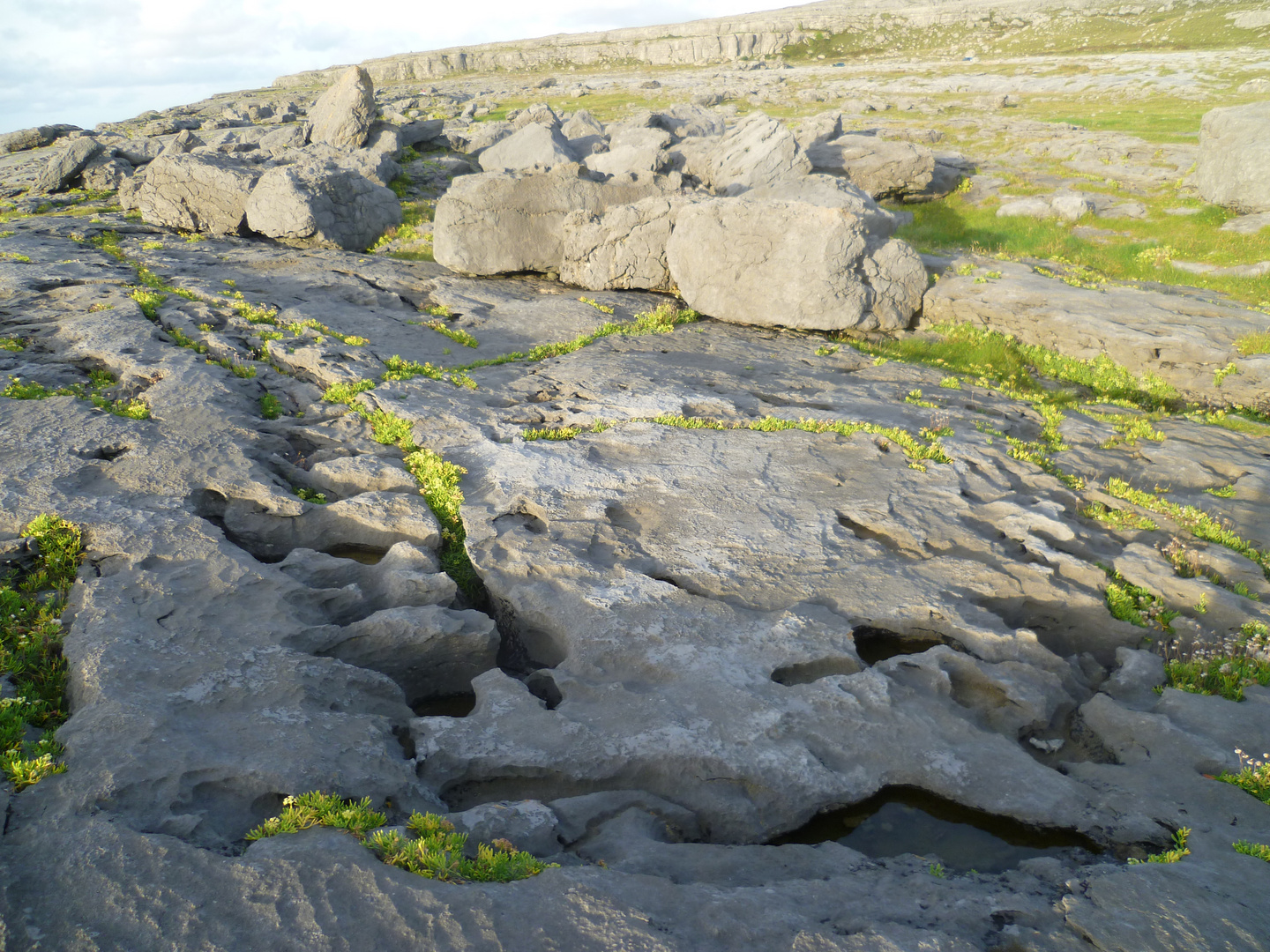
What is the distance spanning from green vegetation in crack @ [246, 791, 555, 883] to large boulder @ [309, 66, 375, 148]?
47359mm

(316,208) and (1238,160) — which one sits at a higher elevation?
(316,208)

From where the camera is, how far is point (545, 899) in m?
6.21

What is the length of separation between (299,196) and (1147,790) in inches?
1367

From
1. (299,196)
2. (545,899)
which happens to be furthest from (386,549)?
(299,196)

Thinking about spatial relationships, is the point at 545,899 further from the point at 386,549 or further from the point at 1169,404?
the point at 1169,404

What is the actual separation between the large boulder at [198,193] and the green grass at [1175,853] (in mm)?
37930

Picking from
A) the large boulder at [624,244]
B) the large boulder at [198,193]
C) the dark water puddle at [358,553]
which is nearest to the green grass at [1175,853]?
the dark water puddle at [358,553]

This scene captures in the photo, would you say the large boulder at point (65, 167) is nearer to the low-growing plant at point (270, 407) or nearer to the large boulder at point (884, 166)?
the low-growing plant at point (270, 407)

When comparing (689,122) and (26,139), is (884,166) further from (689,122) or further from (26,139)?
(26,139)

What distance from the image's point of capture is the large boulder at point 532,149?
40750 millimetres


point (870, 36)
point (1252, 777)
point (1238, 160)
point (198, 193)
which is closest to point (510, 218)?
point (198, 193)

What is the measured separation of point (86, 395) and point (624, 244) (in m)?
18.3

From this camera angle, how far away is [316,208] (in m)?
31.4

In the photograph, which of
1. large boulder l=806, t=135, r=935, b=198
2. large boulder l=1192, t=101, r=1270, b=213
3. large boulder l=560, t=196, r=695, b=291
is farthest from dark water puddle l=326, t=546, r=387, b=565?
large boulder l=1192, t=101, r=1270, b=213
